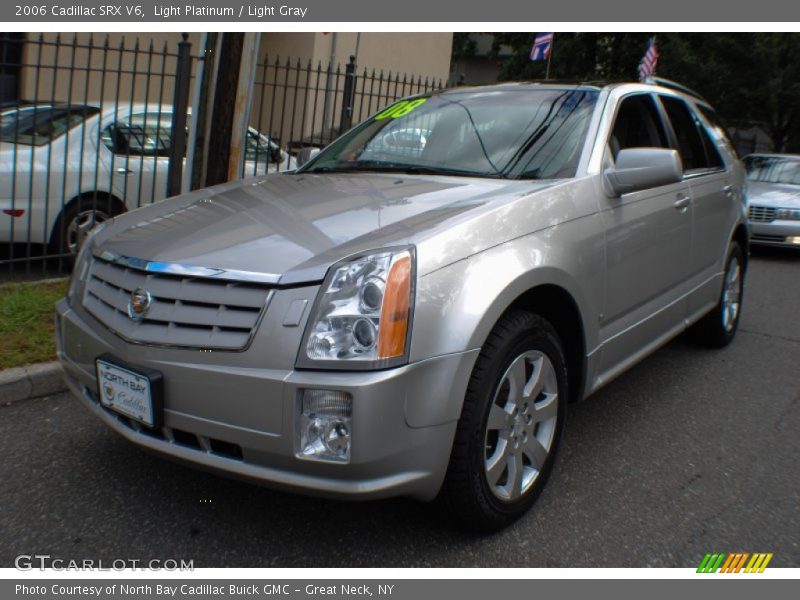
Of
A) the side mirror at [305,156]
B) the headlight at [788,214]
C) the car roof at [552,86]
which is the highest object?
the car roof at [552,86]

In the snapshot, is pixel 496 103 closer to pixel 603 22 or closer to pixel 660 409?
pixel 660 409

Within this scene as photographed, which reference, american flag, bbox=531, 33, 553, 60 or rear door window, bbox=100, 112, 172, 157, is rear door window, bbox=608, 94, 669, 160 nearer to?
rear door window, bbox=100, 112, 172, 157

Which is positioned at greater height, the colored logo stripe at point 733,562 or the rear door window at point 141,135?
the rear door window at point 141,135

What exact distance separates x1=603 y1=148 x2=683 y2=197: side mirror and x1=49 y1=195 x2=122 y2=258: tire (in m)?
4.49

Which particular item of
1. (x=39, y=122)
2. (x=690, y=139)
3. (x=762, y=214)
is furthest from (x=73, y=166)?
(x=762, y=214)

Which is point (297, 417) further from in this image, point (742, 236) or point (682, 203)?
point (742, 236)

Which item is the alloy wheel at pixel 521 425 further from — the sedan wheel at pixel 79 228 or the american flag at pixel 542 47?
the american flag at pixel 542 47

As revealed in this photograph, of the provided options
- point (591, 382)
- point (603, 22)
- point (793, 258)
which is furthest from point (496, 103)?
point (793, 258)

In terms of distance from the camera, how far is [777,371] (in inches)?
194

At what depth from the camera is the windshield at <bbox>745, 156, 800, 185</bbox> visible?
11234 millimetres

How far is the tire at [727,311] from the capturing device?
506cm

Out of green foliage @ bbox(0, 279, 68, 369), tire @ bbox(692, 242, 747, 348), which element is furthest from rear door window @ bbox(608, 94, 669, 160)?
green foliage @ bbox(0, 279, 68, 369)

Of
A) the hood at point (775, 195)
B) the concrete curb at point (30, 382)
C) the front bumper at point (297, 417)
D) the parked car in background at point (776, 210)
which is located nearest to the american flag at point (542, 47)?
the parked car in background at point (776, 210)

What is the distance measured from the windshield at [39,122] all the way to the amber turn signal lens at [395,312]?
495 centimetres
